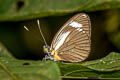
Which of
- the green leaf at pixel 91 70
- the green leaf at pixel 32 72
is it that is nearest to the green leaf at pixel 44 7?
the green leaf at pixel 91 70

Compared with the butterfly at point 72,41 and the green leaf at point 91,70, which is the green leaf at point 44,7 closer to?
the butterfly at point 72,41

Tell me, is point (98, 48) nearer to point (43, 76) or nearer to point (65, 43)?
point (65, 43)

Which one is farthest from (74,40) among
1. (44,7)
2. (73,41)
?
(44,7)

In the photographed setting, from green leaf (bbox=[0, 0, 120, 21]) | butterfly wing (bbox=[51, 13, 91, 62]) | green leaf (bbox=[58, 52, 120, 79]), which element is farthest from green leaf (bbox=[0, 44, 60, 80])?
butterfly wing (bbox=[51, 13, 91, 62])

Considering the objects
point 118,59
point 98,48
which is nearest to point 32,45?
point 98,48

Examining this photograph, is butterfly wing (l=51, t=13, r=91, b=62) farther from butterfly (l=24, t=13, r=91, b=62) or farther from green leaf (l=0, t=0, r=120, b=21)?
green leaf (l=0, t=0, r=120, b=21)

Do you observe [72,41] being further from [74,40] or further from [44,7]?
[44,7]
